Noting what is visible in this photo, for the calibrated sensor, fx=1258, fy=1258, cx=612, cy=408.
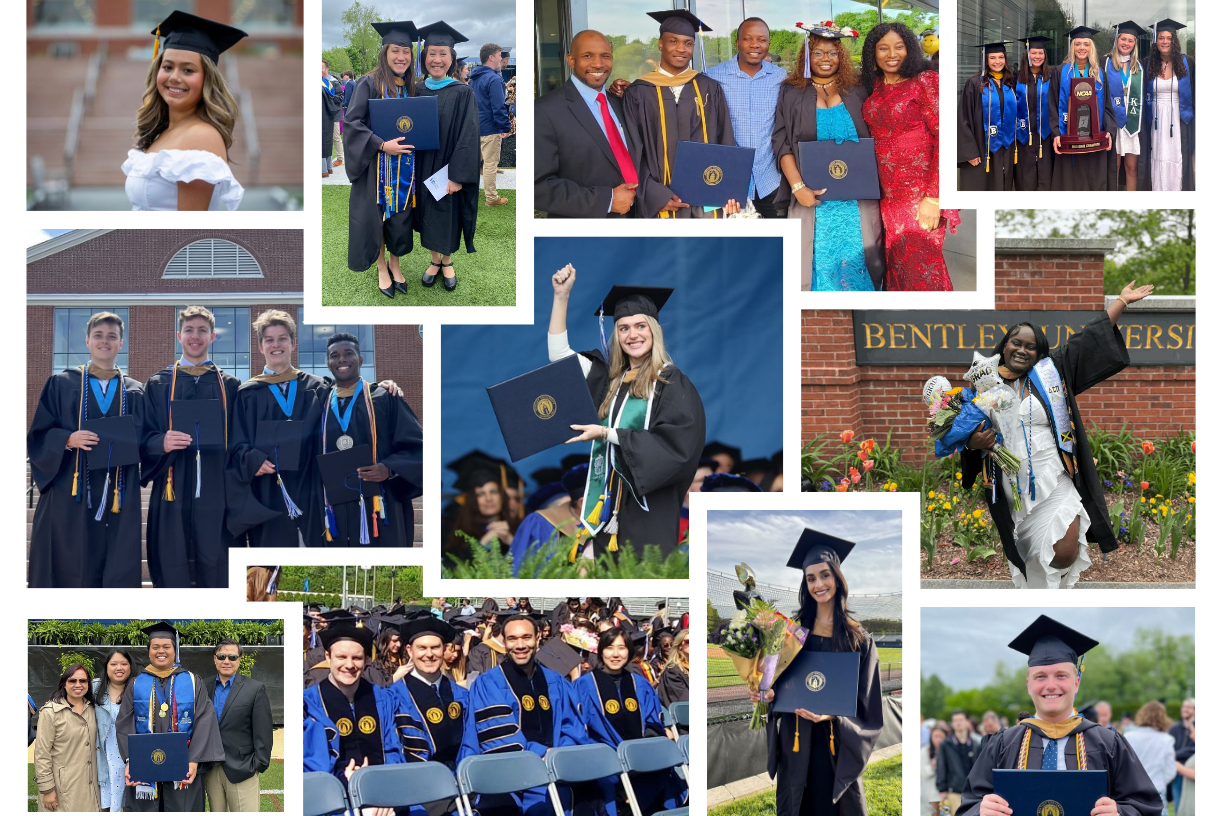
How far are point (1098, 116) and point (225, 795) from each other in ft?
20.6

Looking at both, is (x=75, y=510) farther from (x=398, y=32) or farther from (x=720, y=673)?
(x=720, y=673)

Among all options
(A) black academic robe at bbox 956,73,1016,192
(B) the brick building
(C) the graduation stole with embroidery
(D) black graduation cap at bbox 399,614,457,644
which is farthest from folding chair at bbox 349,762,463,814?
(A) black academic robe at bbox 956,73,1016,192

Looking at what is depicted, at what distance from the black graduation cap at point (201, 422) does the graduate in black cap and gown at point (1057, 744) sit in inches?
170

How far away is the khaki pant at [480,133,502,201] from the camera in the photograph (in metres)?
6.80

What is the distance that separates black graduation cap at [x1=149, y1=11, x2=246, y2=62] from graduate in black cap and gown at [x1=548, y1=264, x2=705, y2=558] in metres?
2.10

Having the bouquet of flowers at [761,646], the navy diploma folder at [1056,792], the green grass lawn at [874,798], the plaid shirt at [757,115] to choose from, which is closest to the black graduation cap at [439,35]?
the plaid shirt at [757,115]

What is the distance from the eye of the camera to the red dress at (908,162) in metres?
6.76

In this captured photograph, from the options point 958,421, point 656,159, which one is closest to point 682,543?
point 958,421

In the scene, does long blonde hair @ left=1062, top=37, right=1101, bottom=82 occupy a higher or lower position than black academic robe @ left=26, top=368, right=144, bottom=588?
higher

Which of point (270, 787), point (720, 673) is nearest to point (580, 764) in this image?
point (720, 673)

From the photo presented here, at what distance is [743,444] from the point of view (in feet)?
21.6

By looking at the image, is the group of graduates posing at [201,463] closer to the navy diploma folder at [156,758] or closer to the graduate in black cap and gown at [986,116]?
the navy diploma folder at [156,758]

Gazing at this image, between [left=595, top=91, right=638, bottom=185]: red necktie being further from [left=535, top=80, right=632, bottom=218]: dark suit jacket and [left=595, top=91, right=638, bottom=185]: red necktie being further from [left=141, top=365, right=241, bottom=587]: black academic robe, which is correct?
[left=141, top=365, right=241, bottom=587]: black academic robe

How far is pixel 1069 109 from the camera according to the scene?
7.53m
